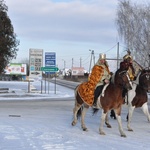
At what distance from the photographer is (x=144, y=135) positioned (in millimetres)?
10336

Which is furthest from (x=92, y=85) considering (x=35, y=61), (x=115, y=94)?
(x=35, y=61)

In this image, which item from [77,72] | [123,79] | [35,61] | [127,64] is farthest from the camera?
[77,72]

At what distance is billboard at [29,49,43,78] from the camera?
35.4m

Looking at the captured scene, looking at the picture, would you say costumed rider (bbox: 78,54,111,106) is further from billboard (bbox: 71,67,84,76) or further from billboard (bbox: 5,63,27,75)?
billboard (bbox: 71,67,84,76)

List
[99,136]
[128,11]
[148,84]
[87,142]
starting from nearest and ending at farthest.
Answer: [87,142]
[99,136]
[148,84]
[128,11]

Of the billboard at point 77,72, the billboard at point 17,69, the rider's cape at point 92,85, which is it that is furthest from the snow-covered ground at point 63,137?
the billboard at point 77,72

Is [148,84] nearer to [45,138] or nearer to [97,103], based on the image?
[97,103]

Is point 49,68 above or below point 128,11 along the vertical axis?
below

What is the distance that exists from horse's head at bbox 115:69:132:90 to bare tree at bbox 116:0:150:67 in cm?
3691

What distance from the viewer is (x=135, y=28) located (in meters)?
50.6

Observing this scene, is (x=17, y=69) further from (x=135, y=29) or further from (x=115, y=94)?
(x=115, y=94)

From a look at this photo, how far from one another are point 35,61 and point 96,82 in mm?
25491

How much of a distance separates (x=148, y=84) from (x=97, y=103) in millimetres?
1886

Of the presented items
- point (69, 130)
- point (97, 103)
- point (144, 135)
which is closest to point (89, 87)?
point (97, 103)
